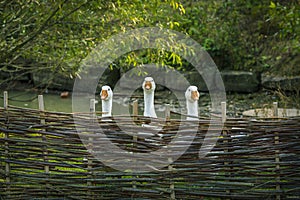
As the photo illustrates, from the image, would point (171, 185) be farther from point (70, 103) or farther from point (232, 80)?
point (232, 80)

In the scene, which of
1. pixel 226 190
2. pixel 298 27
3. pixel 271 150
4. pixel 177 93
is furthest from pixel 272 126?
Result: pixel 177 93

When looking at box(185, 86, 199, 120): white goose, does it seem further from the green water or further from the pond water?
the green water

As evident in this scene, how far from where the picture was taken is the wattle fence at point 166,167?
4.20 metres

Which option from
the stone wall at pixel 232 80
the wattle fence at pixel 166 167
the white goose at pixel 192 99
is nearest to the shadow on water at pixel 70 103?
the stone wall at pixel 232 80

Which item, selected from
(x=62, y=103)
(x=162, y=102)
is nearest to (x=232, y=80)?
(x=162, y=102)

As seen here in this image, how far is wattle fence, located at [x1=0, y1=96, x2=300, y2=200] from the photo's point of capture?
420 cm

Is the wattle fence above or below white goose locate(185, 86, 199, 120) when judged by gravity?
below

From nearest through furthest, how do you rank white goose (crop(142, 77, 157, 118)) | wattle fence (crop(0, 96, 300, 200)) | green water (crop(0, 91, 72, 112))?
1. wattle fence (crop(0, 96, 300, 200))
2. white goose (crop(142, 77, 157, 118))
3. green water (crop(0, 91, 72, 112))

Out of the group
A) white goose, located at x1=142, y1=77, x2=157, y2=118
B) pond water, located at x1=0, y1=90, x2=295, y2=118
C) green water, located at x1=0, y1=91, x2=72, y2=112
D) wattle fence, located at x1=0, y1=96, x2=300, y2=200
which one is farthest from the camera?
green water, located at x1=0, y1=91, x2=72, y2=112

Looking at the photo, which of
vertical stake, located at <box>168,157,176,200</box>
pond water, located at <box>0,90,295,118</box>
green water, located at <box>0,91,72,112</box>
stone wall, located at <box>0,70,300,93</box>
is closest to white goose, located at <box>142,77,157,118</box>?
vertical stake, located at <box>168,157,176,200</box>

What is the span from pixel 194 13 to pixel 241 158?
842 cm

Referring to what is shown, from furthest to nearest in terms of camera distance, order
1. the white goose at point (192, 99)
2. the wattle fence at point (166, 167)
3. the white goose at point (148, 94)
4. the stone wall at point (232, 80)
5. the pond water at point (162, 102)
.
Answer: the stone wall at point (232, 80) → the pond water at point (162, 102) → the white goose at point (148, 94) → the white goose at point (192, 99) → the wattle fence at point (166, 167)

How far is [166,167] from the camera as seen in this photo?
431 centimetres

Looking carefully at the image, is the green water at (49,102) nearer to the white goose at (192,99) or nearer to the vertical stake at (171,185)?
the white goose at (192,99)
